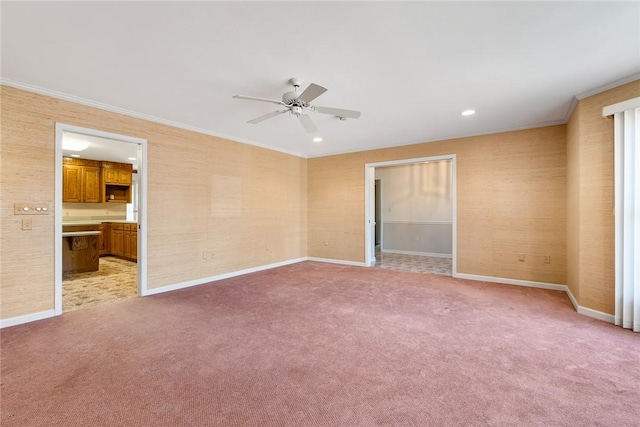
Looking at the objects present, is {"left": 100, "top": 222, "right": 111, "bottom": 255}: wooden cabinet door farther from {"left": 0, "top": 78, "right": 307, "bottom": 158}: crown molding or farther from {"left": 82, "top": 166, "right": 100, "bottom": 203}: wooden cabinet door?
{"left": 0, "top": 78, "right": 307, "bottom": 158}: crown molding

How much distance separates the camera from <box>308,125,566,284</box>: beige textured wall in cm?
436

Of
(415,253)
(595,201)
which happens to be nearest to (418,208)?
(415,253)

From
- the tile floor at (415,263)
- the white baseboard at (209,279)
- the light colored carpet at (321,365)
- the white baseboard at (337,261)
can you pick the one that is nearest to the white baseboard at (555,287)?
the light colored carpet at (321,365)

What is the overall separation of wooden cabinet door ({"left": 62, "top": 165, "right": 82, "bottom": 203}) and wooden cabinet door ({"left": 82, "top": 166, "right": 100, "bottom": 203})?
0.10 metres

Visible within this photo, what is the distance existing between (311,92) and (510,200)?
4.01m

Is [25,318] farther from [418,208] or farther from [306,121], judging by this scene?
[418,208]

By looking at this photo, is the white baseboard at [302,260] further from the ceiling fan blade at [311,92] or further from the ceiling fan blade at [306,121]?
the ceiling fan blade at [311,92]

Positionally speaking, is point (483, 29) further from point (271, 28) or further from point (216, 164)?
point (216, 164)

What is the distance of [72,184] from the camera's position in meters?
6.94

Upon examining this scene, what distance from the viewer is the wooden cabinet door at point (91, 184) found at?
23.4ft

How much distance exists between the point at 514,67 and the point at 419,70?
0.89 m

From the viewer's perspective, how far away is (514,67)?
8.75 feet

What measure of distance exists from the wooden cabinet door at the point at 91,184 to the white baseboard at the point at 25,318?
16.7 ft

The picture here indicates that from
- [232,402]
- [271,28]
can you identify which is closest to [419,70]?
[271,28]
